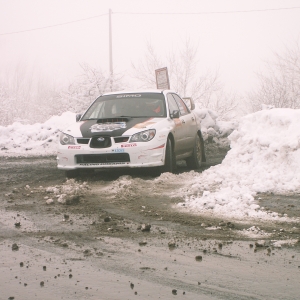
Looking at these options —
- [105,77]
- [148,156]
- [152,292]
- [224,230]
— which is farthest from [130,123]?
[105,77]

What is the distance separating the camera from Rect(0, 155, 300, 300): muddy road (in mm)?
4301

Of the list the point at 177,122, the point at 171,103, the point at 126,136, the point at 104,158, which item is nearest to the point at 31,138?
the point at 171,103

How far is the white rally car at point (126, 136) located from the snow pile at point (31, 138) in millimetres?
8912

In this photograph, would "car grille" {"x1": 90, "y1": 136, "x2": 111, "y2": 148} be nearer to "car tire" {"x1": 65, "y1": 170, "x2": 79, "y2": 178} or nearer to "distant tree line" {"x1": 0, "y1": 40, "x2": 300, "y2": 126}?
"car tire" {"x1": 65, "y1": 170, "x2": 79, "y2": 178}

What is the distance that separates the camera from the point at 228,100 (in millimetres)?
45812

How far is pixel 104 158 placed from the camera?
10641 millimetres

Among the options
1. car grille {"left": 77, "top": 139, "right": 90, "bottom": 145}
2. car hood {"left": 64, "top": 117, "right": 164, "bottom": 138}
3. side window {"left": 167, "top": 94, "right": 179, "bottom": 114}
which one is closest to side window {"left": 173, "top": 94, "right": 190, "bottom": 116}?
side window {"left": 167, "top": 94, "right": 179, "bottom": 114}

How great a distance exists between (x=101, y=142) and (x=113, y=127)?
0.35 metres

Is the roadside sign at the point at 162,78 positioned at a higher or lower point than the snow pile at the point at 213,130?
higher

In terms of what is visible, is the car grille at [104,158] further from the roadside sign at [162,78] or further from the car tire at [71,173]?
the roadside sign at [162,78]

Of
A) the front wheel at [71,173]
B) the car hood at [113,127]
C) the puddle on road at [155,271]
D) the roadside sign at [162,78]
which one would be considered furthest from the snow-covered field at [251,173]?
the roadside sign at [162,78]

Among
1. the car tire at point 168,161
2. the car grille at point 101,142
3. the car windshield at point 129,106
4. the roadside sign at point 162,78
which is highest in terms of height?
the roadside sign at point 162,78

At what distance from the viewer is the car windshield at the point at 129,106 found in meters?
11.7

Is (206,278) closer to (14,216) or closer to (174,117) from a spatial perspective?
(14,216)
